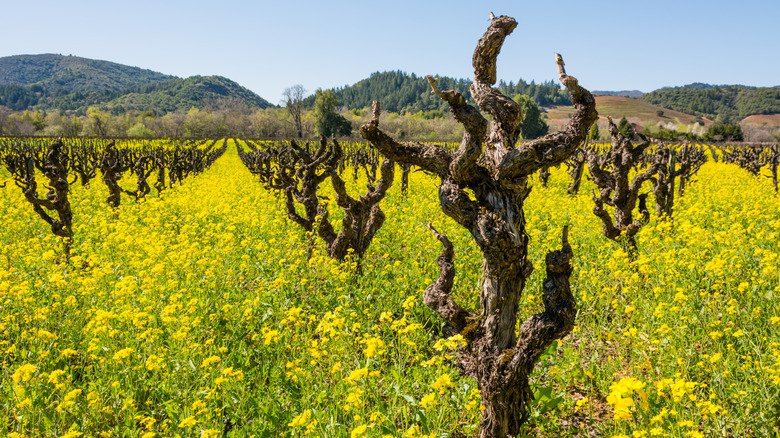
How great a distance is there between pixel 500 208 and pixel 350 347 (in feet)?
8.04

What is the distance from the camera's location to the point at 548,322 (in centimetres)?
321

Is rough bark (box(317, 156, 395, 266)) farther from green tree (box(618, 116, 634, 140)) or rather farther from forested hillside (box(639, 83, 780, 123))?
forested hillside (box(639, 83, 780, 123))

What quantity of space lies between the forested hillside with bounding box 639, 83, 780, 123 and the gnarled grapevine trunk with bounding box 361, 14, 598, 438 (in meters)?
194

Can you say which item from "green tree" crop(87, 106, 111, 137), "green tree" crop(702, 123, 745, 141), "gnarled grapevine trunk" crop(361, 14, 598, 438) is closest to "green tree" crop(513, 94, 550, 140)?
"green tree" crop(702, 123, 745, 141)

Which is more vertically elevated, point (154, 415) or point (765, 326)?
point (765, 326)

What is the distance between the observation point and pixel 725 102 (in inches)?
6914

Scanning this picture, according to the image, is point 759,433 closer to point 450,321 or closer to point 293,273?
point 450,321

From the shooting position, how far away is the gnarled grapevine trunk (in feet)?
9.75

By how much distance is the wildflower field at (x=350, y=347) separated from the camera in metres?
3.60

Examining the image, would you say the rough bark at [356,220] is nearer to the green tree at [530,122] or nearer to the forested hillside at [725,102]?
the green tree at [530,122]

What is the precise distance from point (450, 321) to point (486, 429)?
911 millimetres

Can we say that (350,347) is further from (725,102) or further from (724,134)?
(725,102)

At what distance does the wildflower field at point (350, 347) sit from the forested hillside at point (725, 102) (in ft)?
624

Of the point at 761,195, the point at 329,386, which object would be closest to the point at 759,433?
the point at 329,386
